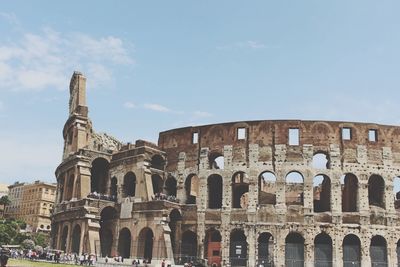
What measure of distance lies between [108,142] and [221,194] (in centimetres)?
1264

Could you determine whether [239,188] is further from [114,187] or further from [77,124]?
[77,124]

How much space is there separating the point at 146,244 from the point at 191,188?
5494 mm

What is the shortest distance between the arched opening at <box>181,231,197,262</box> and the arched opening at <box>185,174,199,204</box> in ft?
8.12

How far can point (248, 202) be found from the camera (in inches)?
1436

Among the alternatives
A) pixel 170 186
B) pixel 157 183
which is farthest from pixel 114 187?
pixel 170 186

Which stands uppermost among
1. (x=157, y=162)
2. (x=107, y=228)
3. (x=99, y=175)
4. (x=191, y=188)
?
(x=157, y=162)

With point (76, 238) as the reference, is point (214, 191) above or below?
above

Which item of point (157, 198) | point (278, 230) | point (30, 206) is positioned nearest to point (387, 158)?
point (278, 230)

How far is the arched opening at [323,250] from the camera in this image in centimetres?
3469

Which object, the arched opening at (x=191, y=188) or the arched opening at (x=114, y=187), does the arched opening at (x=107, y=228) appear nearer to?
the arched opening at (x=114, y=187)

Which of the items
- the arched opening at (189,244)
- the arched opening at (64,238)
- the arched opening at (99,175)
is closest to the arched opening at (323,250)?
the arched opening at (189,244)

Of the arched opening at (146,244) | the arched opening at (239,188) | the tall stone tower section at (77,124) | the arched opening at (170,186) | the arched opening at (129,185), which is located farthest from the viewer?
the tall stone tower section at (77,124)

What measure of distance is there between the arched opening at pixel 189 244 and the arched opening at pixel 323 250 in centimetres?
821

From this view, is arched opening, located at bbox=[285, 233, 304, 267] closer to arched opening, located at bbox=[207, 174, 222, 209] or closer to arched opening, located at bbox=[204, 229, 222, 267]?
arched opening, located at bbox=[204, 229, 222, 267]
